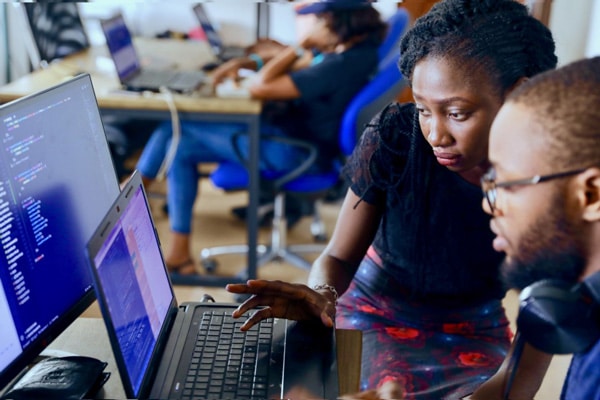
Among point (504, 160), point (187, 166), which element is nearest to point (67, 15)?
point (187, 166)

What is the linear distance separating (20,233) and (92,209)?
187 mm

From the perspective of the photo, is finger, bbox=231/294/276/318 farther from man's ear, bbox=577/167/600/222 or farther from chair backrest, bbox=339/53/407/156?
chair backrest, bbox=339/53/407/156

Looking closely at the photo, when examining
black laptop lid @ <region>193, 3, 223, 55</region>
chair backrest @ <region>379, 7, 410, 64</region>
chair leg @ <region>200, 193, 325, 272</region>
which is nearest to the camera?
chair backrest @ <region>379, 7, 410, 64</region>

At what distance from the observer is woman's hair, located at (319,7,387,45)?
243cm

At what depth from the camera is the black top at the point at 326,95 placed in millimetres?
2449

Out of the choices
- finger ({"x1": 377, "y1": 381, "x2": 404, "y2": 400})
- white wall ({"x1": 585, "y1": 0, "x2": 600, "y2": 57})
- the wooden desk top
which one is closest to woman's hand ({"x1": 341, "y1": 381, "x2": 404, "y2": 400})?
finger ({"x1": 377, "y1": 381, "x2": 404, "y2": 400})

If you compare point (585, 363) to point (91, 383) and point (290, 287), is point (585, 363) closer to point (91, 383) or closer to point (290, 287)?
point (290, 287)

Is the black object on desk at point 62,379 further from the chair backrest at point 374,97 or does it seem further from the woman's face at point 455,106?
the chair backrest at point 374,97

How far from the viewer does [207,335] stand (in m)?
1.06

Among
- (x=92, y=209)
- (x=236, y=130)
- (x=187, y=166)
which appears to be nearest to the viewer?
(x=92, y=209)

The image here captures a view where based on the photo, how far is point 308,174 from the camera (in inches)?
99.9

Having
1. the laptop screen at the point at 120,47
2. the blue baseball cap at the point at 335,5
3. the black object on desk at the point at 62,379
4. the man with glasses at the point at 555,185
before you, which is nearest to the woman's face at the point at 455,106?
the man with glasses at the point at 555,185

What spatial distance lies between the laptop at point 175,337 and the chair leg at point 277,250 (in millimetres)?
1717

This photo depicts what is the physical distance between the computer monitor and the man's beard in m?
0.52
